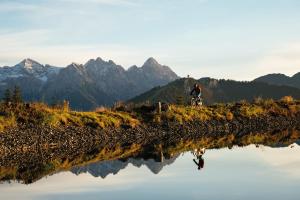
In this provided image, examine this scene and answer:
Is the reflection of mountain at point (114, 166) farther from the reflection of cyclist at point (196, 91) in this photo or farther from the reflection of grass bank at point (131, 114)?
the reflection of cyclist at point (196, 91)

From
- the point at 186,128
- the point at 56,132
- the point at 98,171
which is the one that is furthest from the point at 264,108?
the point at 98,171

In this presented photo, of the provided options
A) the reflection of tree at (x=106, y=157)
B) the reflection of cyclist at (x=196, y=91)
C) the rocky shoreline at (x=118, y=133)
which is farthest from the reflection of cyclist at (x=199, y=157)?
the reflection of cyclist at (x=196, y=91)

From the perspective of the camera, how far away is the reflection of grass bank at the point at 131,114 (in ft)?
159

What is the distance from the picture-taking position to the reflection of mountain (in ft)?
104

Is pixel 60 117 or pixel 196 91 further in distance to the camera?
pixel 196 91

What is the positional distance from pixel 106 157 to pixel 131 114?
2277cm

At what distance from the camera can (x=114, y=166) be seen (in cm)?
3431

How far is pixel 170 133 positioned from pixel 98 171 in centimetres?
2852

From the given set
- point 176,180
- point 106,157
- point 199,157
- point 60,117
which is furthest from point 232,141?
point 176,180

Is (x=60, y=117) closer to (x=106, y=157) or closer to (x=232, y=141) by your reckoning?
(x=106, y=157)

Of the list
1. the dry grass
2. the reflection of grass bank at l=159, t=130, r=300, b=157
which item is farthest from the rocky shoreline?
the reflection of grass bank at l=159, t=130, r=300, b=157

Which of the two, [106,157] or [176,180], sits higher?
[106,157]

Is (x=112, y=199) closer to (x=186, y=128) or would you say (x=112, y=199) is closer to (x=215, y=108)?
(x=186, y=128)

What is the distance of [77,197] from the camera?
23.7m
